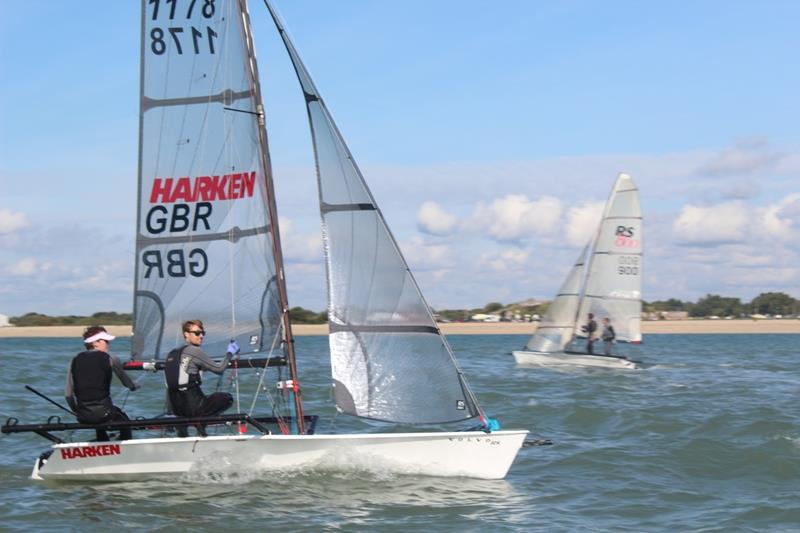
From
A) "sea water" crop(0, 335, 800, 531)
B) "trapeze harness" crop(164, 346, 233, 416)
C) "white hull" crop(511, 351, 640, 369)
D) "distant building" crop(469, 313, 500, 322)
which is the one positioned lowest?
"sea water" crop(0, 335, 800, 531)

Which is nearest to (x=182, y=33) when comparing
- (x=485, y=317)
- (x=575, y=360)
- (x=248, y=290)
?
(x=248, y=290)

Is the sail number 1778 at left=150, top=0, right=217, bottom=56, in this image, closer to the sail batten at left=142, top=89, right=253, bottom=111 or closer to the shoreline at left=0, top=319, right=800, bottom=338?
the sail batten at left=142, top=89, right=253, bottom=111

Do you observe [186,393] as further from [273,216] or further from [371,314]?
[273,216]

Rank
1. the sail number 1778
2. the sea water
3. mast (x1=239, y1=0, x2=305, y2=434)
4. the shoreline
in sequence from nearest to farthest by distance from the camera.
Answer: the sea water, mast (x1=239, y1=0, x2=305, y2=434), the sail number 1778, the shoreline

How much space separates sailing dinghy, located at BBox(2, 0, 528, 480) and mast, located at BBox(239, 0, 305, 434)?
0.9 inches

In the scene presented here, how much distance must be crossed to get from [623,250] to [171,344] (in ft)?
69.2

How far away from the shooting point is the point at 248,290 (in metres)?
11.6

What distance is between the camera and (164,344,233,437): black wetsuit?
10.6 metres

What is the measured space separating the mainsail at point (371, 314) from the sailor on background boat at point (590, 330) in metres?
20.1

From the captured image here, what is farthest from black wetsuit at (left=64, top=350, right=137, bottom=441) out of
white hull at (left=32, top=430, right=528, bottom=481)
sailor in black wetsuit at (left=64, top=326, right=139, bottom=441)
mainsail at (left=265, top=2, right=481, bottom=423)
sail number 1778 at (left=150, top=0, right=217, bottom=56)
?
sail number 1778 at (left=150, top=0, right=217, bottom=56)

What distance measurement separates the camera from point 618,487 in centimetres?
1104

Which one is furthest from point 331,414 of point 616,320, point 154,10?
point 616,320

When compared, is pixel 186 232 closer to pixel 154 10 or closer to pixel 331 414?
pixel 154 10

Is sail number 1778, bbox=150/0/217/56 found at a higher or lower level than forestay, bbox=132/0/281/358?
higher
